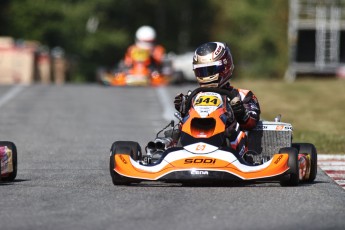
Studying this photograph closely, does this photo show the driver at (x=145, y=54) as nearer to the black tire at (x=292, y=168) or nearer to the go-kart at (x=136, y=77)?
the go-kart at (x=136, y=77)

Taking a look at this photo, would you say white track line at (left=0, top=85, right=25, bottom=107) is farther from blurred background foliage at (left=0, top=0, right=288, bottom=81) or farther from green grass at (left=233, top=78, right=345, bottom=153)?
blurred background foliage at (left=0, top=0, right=288, bottom=81)

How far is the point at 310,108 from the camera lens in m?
25.3

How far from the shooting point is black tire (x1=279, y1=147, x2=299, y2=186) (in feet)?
34.7

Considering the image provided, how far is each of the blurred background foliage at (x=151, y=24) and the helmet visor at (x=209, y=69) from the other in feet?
146

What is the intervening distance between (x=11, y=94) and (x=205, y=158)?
1655cm

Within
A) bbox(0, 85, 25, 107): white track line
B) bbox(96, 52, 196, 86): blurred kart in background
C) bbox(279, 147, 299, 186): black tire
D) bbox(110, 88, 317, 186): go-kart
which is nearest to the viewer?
bbox(110, 88, 317, 186): go-kart

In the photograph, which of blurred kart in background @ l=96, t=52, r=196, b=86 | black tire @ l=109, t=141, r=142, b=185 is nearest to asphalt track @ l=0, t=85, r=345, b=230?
black tire @ l=109, t=141, r=142, b=185

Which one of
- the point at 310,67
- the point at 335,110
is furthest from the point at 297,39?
the point at 335,110

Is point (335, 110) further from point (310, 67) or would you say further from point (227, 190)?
point (310, 67)

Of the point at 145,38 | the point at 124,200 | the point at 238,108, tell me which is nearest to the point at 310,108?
the point at 145,38

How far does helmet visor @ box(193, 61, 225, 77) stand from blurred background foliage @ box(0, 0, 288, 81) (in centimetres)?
4436

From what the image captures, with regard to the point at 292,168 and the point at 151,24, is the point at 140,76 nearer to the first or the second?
the point at 292,168

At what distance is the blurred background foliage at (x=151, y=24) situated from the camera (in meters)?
64.6

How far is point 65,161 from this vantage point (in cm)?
1336
